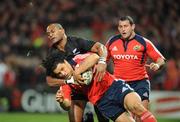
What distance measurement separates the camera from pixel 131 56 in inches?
356

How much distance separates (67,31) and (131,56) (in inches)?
324

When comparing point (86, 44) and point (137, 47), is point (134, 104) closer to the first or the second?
point (86, 44)

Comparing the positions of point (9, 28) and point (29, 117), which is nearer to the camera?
point (29, 117)

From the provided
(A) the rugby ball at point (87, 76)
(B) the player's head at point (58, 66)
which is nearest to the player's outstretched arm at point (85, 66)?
→ (A) the rugby ball at point (87, 76)

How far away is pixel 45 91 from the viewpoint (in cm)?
1538

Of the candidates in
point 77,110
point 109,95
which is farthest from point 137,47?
point 109,95

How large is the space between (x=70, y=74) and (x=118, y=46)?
1.69 metres

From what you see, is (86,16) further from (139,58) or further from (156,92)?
(139,58)

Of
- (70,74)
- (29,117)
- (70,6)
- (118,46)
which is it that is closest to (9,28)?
(70,6)

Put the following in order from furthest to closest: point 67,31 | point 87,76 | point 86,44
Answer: point 67,31 < point 86,44 < point 87,76

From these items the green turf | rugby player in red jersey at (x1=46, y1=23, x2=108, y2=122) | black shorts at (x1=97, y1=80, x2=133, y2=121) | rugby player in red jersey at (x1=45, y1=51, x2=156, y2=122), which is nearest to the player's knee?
rugby player in red jersey at (x1=45, y1=51, x2=156, y2=122)

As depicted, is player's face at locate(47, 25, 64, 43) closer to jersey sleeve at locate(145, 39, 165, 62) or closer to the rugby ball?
the rugby ball

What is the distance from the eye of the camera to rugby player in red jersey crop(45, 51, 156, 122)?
24.3ft

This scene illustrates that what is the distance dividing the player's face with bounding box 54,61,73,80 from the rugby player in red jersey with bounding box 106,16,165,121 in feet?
5.28
